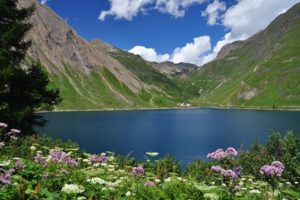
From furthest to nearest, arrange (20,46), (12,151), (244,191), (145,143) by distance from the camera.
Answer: (145,143)
(20,46)
(12,151)
(244,191)

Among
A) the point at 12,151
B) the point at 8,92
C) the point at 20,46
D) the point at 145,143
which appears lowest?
the point at 145,143

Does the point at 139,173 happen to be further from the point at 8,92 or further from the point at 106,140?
the point at 106,140

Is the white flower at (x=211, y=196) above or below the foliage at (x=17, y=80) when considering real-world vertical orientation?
below

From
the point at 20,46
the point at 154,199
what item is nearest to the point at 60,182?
the point at 154,199

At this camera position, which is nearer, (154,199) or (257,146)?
(154,199)

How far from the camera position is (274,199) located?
9.84 m

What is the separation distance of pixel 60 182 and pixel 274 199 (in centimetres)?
509

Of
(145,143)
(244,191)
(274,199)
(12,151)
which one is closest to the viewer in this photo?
(274,199)

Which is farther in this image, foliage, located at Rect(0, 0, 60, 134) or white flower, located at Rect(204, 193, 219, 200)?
foliage, located at Rect(0, 0, 60, 134)

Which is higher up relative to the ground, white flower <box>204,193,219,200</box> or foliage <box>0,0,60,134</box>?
foliage <box>0,0,60,134</box>

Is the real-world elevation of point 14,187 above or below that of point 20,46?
below

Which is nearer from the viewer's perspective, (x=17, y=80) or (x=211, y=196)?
(x=211, y=196)

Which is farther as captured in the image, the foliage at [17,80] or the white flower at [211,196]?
the foliage at [17,80]

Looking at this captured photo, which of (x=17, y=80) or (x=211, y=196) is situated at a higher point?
(x=17, y=80)
